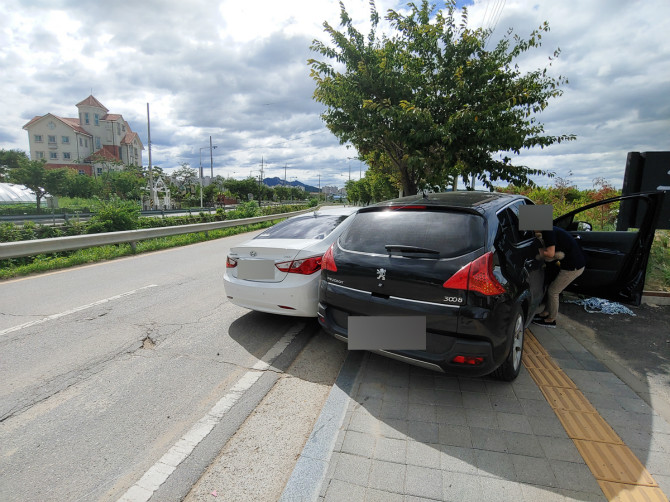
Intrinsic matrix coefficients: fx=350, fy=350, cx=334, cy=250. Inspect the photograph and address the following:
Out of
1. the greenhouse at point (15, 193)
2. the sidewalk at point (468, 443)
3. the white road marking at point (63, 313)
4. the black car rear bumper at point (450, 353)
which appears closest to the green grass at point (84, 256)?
the white road marking at point (63, 313)

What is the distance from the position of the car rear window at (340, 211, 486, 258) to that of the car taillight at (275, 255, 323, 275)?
0.62 metres

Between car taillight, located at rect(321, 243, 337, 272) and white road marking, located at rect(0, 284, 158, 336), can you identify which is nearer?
car taillight, located at rect(321, 243, 337, 272)

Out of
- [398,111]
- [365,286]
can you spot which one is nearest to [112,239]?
[398,111]

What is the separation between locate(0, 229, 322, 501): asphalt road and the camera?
2195 mm

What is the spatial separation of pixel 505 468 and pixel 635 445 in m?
1.00

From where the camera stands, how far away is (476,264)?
259 cm

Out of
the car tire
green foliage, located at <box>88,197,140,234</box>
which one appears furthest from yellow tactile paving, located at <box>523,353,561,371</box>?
green foliage, located at <box>88,197,140,234</box>

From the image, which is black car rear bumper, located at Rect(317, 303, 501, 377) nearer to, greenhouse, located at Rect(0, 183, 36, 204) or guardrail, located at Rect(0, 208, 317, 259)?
guardrail, located at Rect(0, 208, 317, 259)

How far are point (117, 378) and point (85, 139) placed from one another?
98.3 meters

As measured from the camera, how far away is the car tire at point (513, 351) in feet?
9.14

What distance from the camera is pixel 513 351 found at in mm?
2943

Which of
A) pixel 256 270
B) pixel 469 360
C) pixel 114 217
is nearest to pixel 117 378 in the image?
pixel 256 270

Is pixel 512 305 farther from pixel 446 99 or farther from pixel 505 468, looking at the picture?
pixel 446 99

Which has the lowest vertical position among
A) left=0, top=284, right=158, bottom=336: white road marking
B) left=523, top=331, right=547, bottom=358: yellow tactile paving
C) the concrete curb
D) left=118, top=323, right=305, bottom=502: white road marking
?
left=118, top=323, right=305, bottom=502: white road marking
